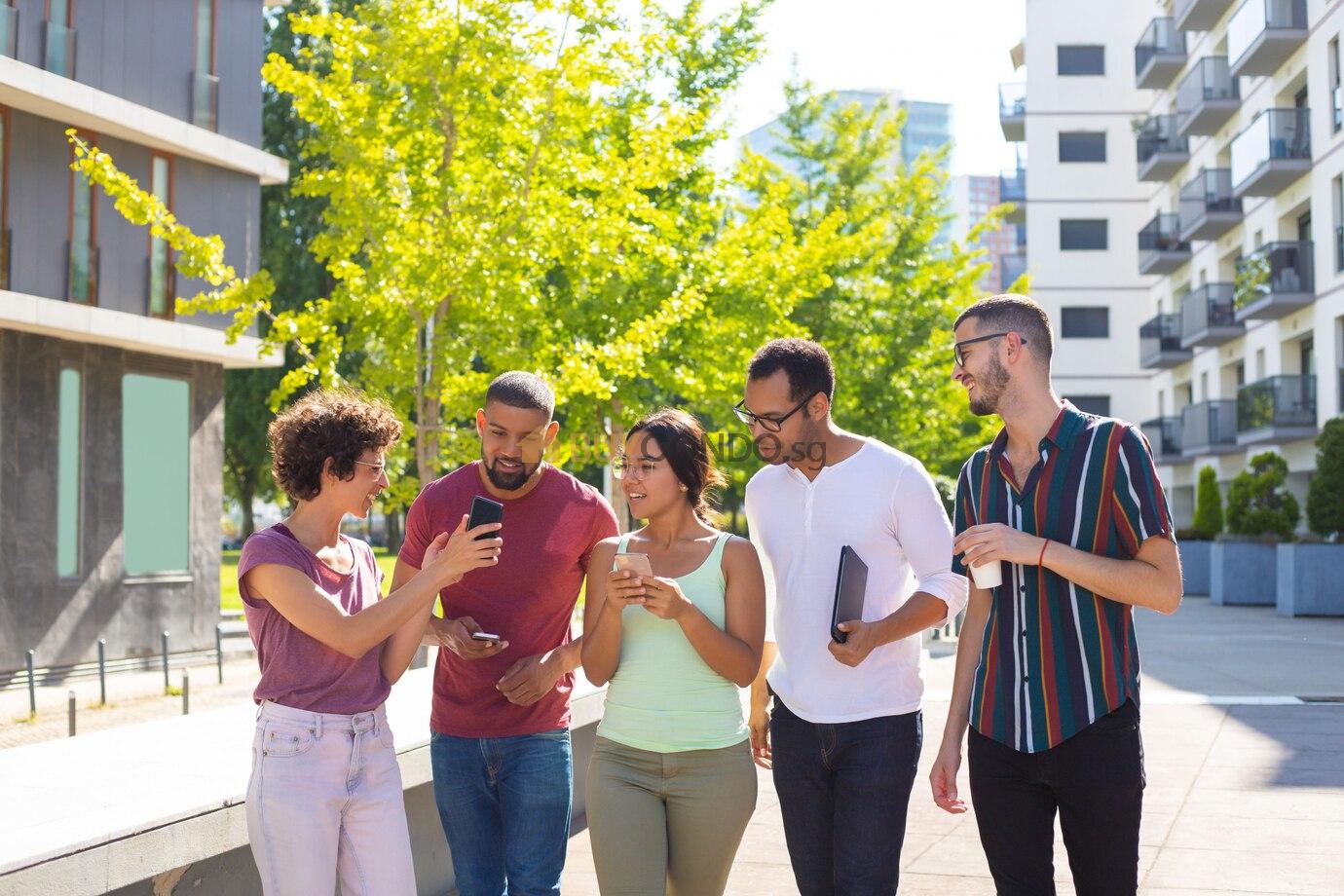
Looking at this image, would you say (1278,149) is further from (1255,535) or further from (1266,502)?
(1255,535)

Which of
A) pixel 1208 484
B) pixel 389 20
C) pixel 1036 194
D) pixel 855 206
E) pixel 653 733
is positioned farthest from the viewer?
pixel 1036 194

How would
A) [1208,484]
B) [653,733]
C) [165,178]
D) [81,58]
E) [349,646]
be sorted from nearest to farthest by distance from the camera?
[349,646]
[653,733]
[81,58]
[165,178]
[1208,484]

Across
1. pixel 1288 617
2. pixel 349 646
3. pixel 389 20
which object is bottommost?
pixel 1288 617

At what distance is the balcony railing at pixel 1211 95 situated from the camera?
41.5 metres

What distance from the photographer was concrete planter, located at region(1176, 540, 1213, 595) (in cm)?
3688

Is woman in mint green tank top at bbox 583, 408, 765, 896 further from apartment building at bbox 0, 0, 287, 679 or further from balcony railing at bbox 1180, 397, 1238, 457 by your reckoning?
balcony railing at bbox 1180, 397, 1238, 457

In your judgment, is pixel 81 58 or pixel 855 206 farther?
pixel 855 206

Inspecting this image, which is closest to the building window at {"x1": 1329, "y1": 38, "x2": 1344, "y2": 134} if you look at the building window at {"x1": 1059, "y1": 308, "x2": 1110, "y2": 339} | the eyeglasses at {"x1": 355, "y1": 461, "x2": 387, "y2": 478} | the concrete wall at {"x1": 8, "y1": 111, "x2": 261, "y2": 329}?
the building window at {"x1": 1059, "y1": 308, "x2": 1110, "y2": 339}

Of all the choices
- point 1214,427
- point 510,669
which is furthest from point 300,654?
point 1214,427

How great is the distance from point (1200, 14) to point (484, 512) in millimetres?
44352

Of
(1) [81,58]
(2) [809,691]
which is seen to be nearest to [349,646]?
(2) [809,691]

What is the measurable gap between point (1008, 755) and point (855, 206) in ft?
89.0

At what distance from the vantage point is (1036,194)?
5512 cm

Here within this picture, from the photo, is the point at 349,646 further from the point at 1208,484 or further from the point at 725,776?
the point at 1208,484
